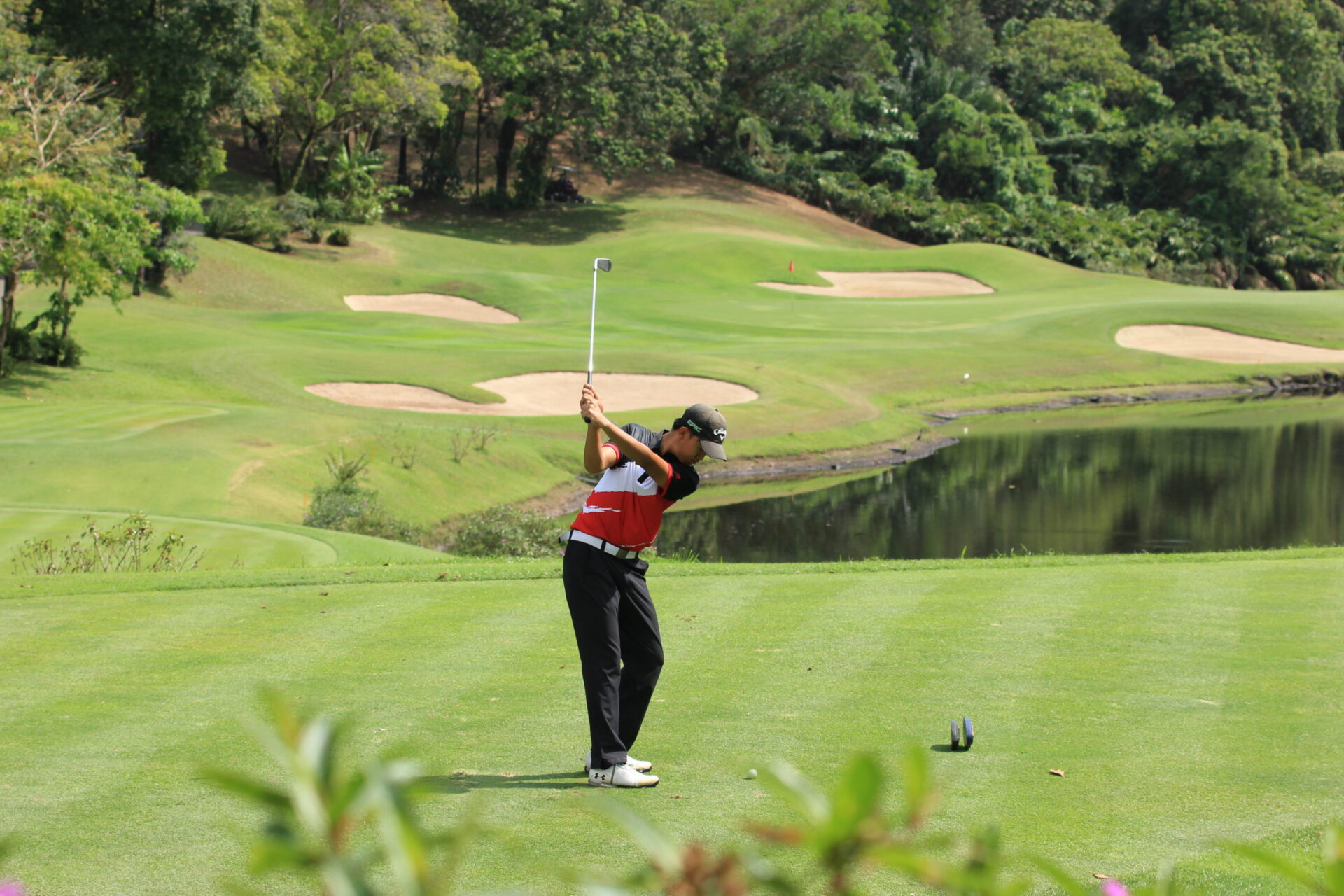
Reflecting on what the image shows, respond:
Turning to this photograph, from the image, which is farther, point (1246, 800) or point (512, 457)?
point (512, 457)

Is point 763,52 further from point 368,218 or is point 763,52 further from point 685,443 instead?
point 685,443

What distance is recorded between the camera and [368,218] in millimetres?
60969

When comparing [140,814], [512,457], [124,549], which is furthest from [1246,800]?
[512,457]

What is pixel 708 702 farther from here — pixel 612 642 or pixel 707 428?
pixel 707 428

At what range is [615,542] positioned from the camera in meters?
7.54

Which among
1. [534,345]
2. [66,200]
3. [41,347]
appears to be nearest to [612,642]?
[66,200]

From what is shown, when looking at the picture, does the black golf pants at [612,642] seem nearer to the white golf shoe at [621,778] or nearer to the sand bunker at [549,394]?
the white golf shoe at [621,778]

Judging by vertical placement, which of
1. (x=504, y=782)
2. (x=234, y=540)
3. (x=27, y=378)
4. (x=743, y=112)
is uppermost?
(x=743, y=112)

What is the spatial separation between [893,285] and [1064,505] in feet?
108

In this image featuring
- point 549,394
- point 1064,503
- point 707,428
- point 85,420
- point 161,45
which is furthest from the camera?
point 161,45

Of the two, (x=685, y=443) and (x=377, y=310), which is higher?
(x=685, y=443)

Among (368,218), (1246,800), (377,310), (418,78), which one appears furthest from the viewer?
(368,218)

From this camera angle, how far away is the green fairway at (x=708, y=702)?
250 inches

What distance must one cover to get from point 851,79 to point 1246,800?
78.9 m
